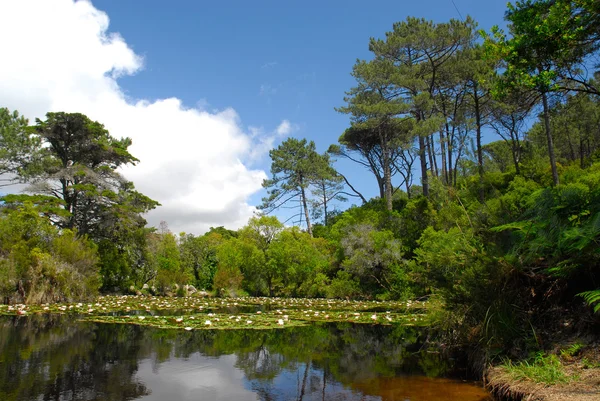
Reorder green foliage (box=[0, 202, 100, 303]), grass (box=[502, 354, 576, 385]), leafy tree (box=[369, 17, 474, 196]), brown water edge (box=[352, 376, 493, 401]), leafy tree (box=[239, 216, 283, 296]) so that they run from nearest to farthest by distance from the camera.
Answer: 1. grass (box=[502, 354, 576, 385])
2. brown water edge (box=[352, 376, 493, 401])
3. green foliage (box=[0, 202, 100, 303])
4. leafy tree (box=[369, 17, 474, 196])
5. leafy tree (box=[239, 216, 283, 296])

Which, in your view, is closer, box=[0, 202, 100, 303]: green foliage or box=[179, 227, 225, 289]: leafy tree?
box=[0, 202, 100, 303]: green foliage

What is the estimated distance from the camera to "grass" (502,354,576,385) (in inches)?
179

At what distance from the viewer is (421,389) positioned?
5.34 m

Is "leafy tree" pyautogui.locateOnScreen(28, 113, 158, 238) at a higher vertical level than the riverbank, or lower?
higher

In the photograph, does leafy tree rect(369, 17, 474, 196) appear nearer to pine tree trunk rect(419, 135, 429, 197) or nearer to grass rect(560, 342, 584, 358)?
pine tree trunk rect(419, 135, 429, 197)

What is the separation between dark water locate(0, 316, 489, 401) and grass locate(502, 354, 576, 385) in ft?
1.73

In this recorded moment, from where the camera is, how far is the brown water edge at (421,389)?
500cm

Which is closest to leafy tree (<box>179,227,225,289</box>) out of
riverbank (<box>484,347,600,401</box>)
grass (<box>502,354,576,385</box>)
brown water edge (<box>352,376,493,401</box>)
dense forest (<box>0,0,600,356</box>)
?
dense forest (<box>0,0,600,356</box>)

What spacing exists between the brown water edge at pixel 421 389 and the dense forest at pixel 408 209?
3.05ft

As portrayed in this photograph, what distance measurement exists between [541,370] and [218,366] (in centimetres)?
477

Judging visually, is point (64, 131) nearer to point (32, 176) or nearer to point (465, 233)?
point (32, 176)

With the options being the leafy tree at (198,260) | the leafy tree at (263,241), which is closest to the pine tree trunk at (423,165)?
the leafy tree at (263,241)

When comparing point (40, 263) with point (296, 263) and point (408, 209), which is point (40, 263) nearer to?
point (296, 263)

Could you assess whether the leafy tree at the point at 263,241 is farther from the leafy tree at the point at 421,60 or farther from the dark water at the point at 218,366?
the dark water at the point at 218,366
